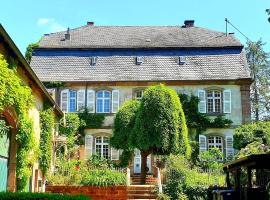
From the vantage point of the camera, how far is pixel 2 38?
11297 mm

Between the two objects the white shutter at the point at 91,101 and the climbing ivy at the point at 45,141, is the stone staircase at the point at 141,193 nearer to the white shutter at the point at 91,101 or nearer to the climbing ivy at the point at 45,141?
the climbing ivy at the point at 45,141

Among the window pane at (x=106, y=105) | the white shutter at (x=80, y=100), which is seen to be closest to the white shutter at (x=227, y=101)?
the window pane at (x=106, y=105)

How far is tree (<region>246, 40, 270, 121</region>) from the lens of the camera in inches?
1742

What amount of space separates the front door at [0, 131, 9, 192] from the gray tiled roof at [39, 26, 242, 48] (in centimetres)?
1700

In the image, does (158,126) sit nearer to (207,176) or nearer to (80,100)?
(207,176)

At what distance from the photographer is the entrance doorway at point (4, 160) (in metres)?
13.4

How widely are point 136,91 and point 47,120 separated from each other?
36.0 feet

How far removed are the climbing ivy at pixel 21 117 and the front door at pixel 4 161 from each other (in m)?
0.36

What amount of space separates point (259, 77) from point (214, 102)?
1826 centimetres

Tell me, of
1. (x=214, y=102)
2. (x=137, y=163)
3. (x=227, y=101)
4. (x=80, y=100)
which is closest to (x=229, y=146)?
(x=227, y=101)

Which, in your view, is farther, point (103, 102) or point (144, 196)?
point (103, 102)

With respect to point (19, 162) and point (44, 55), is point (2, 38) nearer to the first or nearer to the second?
point (19, 162)

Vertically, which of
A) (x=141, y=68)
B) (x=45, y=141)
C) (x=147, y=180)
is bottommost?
(x=147, y=180)

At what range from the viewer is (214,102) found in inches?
1110
